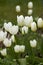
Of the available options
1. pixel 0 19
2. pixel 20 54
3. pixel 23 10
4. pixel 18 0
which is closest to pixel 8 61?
pixel 20 54

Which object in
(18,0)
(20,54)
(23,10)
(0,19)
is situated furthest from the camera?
(18,0)

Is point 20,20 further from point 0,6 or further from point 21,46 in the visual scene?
point 0,6

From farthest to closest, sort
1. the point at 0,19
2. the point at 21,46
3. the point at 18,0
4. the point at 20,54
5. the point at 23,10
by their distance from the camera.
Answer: the point at 18,0 → the point at 23,10 → the point at 0,19 → the point at 20,54 → the point at 21,46

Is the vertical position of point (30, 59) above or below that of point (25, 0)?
below

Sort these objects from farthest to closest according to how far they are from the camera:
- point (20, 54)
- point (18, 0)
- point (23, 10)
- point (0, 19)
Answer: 1. point (18, 0)
2. point (23, 10)
3. point (0, 19)
4. point (20, 54)

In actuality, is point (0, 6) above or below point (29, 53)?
above

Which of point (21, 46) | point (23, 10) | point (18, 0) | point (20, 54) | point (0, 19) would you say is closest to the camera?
point (21, 46)

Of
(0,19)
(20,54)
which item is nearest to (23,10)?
(0,19)

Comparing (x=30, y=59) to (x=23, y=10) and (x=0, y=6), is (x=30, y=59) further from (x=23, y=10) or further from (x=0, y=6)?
(x=0, y=6)

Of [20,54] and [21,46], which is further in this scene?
[20,54]
